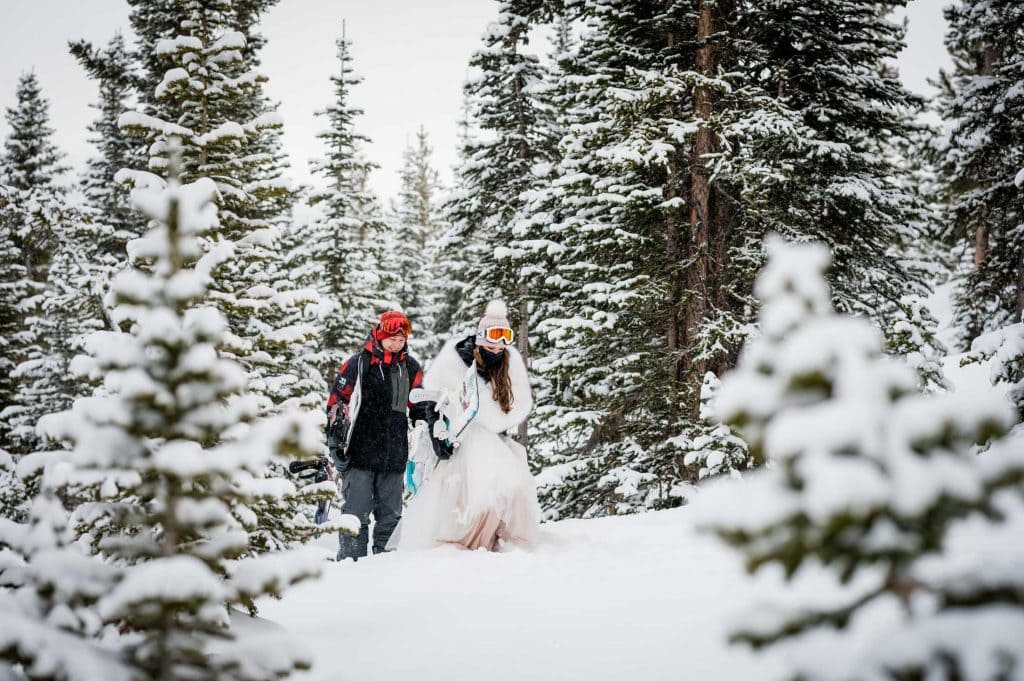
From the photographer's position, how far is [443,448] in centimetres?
711

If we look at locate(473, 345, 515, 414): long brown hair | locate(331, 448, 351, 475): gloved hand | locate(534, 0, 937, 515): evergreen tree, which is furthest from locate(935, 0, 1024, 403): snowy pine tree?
locate(331, 448, 351, 475): gloved hand

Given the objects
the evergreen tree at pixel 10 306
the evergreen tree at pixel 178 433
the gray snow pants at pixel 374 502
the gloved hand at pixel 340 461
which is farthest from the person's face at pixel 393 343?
the evergreen tree at pixel 10 306

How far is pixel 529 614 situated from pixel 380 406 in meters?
3.93

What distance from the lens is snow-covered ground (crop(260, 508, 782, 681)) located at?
3275 mm

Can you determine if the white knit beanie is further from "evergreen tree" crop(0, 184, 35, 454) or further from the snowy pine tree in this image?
"evergreen tree" crop(0, 184, 35, 454)

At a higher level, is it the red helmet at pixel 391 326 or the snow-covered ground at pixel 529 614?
the red helmet at pixel 391 326

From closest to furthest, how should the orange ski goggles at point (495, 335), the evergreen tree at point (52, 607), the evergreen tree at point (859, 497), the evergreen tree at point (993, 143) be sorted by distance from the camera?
1. the evergreen tree at point (859, 497)
2. the evergreen tree at point (52, 607)
3. the orange ski goggles at point (495, 335)
4. the evergreen tree at point (993, 143)

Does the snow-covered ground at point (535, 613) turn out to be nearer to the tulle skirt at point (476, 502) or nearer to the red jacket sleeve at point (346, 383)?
the tulle skirt at point (476, 502)

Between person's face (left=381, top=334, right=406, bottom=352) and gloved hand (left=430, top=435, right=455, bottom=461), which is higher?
person's face (left=381, top=334, right=406, bottom=352)

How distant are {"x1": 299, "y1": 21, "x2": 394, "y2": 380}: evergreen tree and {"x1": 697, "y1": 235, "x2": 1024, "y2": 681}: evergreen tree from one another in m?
19.2

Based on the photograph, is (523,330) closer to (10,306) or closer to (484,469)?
(484,469)

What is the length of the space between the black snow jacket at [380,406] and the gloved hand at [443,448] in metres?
0.41

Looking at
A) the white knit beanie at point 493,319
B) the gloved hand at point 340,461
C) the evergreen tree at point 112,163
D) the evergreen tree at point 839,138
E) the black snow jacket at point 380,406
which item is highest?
the evergreen tree at point 112,163

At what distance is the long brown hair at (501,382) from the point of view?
709 cm
